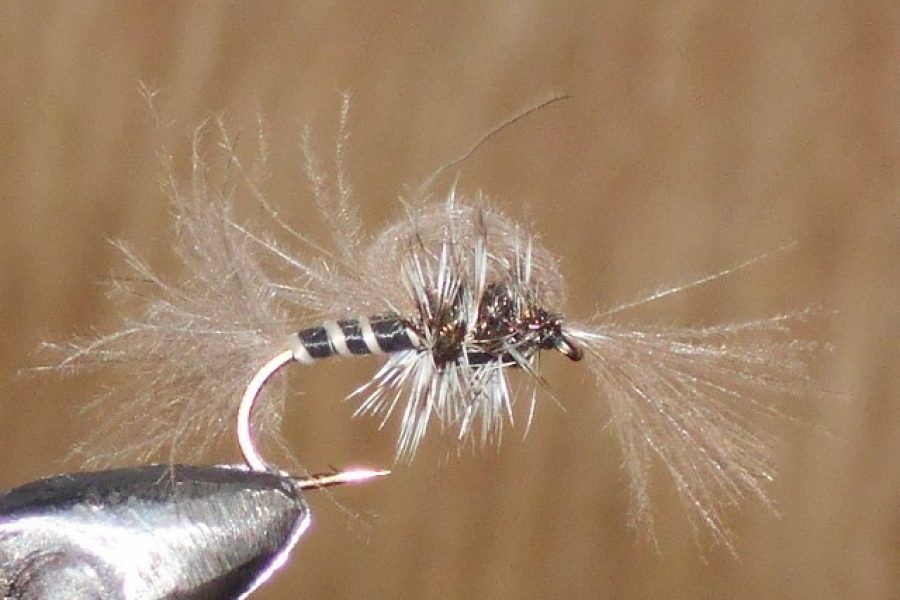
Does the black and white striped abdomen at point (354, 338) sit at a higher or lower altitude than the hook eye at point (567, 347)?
higher

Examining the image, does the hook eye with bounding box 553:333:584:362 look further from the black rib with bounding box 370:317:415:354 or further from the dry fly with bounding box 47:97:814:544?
the black rib with bounding box 370:317:415:354

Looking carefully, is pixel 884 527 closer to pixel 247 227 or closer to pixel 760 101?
pixel 760 101

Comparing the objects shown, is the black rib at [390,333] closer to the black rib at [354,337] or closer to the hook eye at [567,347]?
the black rib at [354,337]

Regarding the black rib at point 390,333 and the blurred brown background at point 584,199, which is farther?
the blurred brown background at point 584,199

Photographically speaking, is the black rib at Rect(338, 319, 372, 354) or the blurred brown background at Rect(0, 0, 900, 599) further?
the blurred brown background at Rect(0, 0, 900, 599)

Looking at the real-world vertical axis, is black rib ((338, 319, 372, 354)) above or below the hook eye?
above

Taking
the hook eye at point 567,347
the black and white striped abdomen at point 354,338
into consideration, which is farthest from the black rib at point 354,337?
the hook eye at point 567,347

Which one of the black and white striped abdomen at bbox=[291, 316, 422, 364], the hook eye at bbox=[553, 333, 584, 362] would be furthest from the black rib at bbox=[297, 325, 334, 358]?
the hook eye at bbox=[553, 333, 584, 362]
